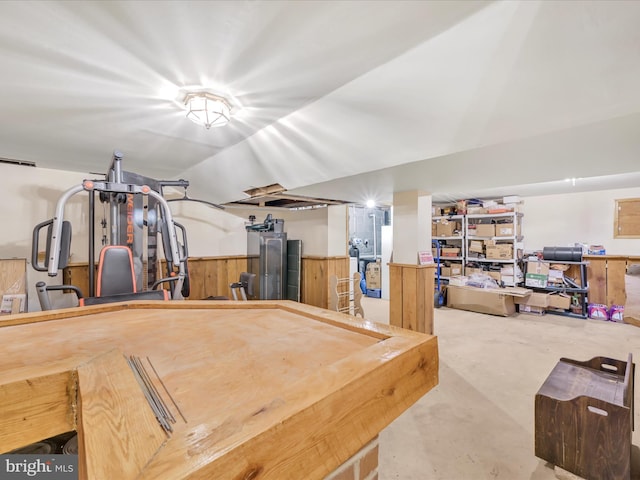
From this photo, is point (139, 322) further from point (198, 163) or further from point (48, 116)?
point (198, 163)

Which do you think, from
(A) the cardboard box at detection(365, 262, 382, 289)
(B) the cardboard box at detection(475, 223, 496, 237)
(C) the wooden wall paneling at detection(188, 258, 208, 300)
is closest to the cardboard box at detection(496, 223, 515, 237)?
(B) the cardboard box at detection(475, 223, 496, 237)

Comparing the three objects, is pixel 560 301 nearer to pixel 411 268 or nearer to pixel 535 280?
pixel 535 280

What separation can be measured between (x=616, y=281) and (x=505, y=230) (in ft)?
5.74

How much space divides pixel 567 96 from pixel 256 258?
4.53 meters

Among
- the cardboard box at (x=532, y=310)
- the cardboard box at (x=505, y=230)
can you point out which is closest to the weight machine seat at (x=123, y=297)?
the cardboard box at (x=505, y=230)

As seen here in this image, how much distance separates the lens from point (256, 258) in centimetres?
517

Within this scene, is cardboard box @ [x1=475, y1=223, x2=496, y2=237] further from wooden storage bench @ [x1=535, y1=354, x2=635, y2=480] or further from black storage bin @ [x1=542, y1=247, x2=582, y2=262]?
wooden storage bench @ [x1=535, y1=354, x2=635, y2=480]

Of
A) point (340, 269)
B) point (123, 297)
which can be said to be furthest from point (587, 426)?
point (340, 269)

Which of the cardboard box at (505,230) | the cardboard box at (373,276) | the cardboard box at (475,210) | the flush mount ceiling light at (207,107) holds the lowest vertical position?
the cardboard box at (373,276)

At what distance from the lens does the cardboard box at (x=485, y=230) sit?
542 centimetres

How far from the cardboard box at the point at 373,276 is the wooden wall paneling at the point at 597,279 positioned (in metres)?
3.54

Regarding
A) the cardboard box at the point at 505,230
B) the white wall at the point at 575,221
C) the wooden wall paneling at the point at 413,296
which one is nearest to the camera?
the wooden wall paneling at the point at 413,296

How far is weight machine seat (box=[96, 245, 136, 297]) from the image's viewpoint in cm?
255

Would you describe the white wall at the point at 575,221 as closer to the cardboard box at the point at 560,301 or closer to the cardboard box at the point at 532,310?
the cardboard box at the point at 560,301
